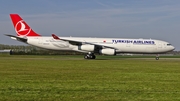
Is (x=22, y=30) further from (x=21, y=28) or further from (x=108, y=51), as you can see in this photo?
(x=108, y=51)

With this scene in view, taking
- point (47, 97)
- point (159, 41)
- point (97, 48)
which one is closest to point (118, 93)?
Answer: point (47, 97)

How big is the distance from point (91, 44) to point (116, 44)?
3.53 metres

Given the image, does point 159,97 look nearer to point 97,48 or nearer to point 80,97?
point 80,97

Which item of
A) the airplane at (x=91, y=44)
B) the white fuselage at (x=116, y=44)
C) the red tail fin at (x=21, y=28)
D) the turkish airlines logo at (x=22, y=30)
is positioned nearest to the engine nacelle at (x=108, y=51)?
the airplane at (x=91, y=44)

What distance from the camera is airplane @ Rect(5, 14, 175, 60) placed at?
44281 millimetres

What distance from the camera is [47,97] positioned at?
30.9 feet

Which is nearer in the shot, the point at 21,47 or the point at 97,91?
the point at 97,91

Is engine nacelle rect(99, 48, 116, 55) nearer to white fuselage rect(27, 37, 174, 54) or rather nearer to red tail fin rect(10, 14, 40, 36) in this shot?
white fuselage rect(27, 37, 174, 54)

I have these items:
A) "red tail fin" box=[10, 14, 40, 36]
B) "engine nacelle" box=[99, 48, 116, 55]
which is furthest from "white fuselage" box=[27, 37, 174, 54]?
"engine nacelle" box=[99, 48, 116, 55]

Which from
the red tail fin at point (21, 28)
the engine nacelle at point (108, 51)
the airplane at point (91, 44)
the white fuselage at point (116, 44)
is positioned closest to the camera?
the engine nacelle at point (108, 51)

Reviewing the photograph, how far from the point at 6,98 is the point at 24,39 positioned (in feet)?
126

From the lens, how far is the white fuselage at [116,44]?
45094mm

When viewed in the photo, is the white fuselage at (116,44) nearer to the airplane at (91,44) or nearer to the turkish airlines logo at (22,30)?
the airplane at (91,44)

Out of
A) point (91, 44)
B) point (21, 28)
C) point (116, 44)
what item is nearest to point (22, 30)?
point (21, 28)
